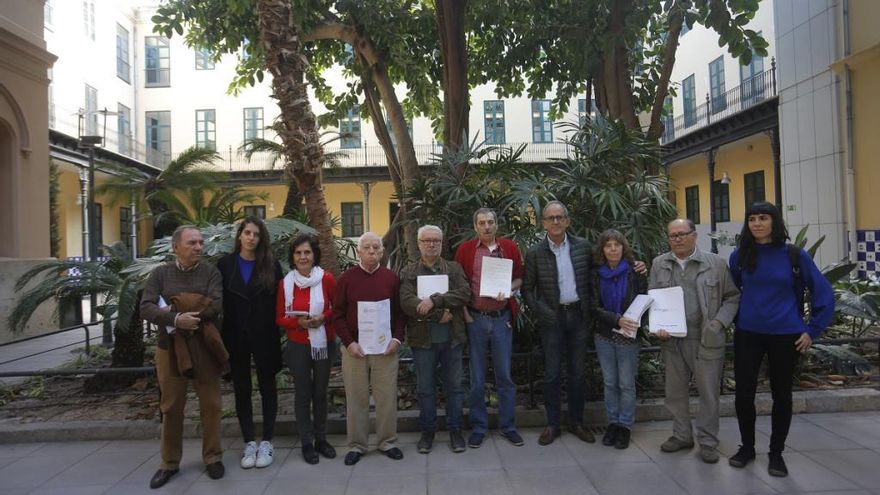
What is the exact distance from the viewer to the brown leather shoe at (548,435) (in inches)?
179

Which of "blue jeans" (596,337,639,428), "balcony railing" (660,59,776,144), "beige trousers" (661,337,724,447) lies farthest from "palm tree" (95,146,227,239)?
"balcony railing" (660,59,776,144)

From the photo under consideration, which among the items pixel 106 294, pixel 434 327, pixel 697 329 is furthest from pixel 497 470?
pixel 106 294

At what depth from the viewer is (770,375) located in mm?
3988

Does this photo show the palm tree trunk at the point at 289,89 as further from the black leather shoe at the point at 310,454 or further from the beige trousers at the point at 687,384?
the beige trousers at the point at 687,384

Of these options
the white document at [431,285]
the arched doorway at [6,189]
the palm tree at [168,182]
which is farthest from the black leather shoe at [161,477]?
the arched doorway at [6,189]

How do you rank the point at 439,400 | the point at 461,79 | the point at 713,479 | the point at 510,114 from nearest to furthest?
1. the point at 713,479
2. the point at 439,400
3. the point at 461,79
4. the point at 510,114

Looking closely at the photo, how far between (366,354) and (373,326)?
237 mm

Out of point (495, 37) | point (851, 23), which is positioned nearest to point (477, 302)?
point (495, 37)

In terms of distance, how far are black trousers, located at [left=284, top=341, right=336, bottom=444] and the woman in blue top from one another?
9.87ft

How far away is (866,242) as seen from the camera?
9.70 metres

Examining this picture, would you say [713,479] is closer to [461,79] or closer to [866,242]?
[461,79]

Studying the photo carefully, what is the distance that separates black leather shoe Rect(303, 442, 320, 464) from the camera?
4.30 meters

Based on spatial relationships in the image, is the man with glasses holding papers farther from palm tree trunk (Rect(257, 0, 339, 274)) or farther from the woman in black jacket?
palm tree trunk (Rect(257, 0, 339, 274))

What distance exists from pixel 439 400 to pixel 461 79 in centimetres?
484
